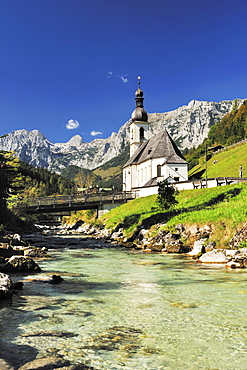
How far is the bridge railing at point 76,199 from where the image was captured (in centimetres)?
5334

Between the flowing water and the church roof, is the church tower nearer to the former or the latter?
the church roof

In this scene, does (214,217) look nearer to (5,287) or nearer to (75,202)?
(5,287)

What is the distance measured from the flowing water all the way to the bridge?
137ft

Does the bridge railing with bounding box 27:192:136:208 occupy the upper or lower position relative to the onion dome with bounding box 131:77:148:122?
lower

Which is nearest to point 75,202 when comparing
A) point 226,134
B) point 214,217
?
point 214,217

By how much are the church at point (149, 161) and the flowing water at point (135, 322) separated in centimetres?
4497

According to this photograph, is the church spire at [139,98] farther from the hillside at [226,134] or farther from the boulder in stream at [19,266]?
the boulder in stream at [19,266]

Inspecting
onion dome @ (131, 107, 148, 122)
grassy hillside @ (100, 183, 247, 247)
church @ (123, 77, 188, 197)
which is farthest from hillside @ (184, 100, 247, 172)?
grassy hillside @ (100, 183, 247, 247)

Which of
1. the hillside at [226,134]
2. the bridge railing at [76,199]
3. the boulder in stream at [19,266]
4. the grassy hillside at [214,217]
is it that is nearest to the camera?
the boulder in stream at [19,266]

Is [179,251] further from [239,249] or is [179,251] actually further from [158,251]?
[239,249]

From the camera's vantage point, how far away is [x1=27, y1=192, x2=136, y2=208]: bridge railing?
53.3 meters

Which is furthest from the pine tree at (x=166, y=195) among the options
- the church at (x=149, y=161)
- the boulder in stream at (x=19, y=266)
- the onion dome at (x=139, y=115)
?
the onion dome at (x=139, y=115)

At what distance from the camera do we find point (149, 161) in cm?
7812

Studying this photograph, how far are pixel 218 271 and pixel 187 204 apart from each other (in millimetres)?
21503
